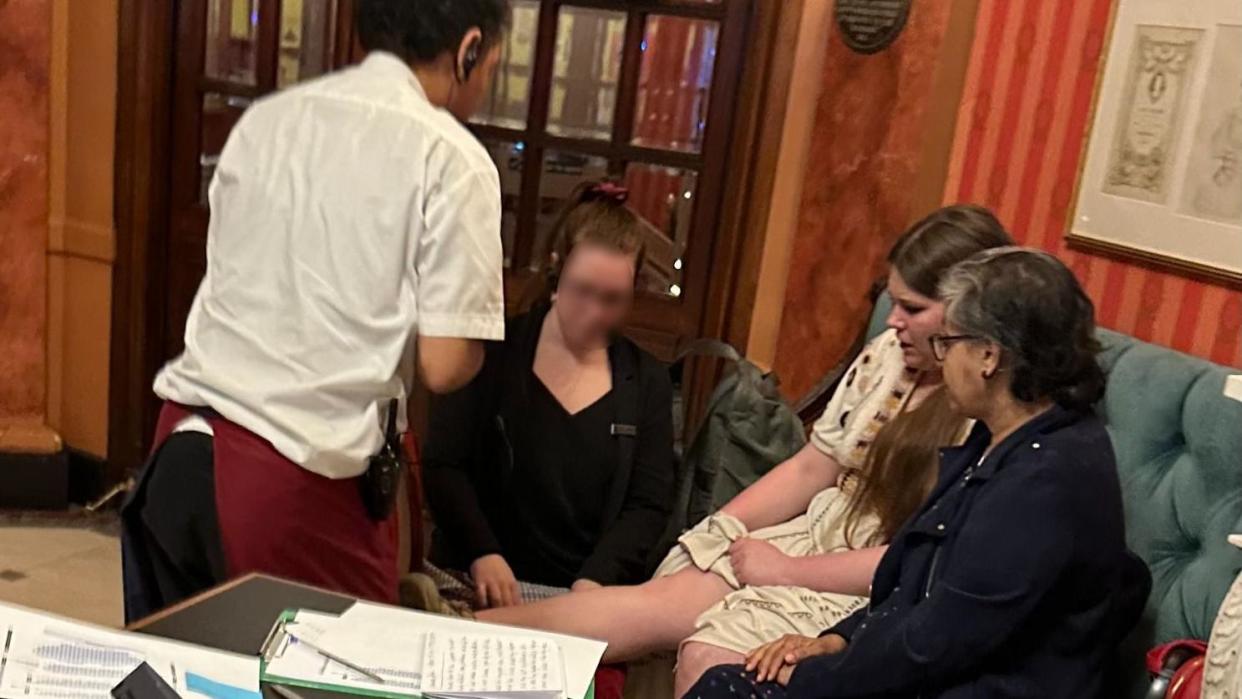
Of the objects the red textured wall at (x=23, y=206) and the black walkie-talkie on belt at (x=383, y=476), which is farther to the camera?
the red textured wall at (x=23, y=206)

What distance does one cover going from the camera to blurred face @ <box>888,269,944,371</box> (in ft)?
6.02

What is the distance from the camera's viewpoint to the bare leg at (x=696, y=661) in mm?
1731

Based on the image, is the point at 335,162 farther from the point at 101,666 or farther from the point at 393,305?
the point at 101,666

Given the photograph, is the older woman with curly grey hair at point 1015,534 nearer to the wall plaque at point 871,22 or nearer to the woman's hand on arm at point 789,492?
the woman's hand on arm at point 789,492

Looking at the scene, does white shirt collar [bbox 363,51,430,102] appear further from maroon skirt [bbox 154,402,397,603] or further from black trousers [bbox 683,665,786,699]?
black trousers [bbox 683,665,786,699]

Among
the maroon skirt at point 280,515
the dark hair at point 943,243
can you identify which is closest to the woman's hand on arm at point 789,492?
the dark hair at point 943,243

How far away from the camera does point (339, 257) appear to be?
1415mm

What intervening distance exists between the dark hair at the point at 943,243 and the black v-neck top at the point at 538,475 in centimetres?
52

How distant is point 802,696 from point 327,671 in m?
0.69

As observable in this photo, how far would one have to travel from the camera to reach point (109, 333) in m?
3.23

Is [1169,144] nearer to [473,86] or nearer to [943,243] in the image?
[943,243]

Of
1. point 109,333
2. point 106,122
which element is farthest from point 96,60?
point 109,333

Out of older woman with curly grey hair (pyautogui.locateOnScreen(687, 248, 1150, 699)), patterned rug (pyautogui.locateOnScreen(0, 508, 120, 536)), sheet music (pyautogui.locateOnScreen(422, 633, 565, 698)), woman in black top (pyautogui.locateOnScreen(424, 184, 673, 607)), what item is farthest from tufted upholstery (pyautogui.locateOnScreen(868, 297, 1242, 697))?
patterned rug (pyautogui.locateOnScreen(0, 508, 120, 536))

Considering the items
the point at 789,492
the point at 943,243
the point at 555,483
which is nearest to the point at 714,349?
the point at 789,492
